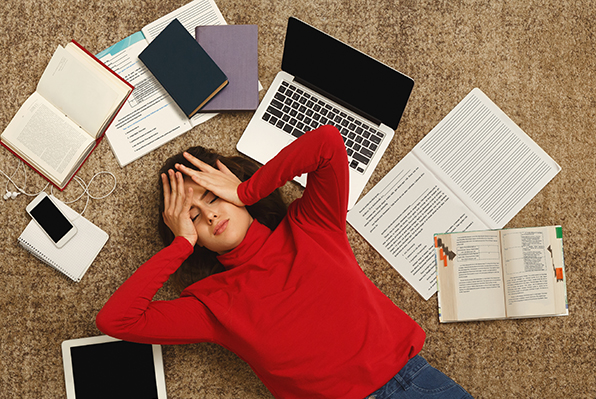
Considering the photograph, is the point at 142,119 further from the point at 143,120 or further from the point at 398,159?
the point at 398,159

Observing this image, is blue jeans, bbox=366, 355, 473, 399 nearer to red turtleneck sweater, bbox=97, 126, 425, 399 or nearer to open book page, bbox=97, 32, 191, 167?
red turtleneck sweater, bbox=97, 126, 425, 399

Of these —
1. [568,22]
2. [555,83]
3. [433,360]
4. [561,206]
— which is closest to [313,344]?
[433,360]

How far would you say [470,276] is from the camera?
45.2 inches

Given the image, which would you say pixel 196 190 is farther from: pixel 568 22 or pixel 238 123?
pixel 568 22

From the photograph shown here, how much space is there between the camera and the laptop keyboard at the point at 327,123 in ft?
3.70

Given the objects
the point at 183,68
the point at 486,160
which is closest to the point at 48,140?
the point at 183,68

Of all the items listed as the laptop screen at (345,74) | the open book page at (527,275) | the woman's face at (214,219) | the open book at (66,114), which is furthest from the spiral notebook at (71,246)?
the open book page at (527,275)

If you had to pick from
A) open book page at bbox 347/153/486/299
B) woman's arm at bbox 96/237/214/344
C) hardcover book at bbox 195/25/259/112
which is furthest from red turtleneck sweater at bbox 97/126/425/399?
hardcover book at bbox 195/25/259/112

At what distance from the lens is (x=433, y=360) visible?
115cm

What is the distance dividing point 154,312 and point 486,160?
93cm

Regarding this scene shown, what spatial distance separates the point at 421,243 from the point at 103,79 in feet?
3.15

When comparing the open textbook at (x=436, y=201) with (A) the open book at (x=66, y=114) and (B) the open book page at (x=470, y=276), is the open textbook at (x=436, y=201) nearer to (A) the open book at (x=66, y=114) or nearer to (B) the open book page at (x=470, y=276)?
(B) the open book page at (x=470, y=276)

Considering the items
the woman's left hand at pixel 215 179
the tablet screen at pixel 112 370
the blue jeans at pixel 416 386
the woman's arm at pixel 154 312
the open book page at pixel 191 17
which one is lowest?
the tablet screen at pixel 112 370

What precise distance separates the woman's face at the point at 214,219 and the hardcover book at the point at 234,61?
0.30 m
